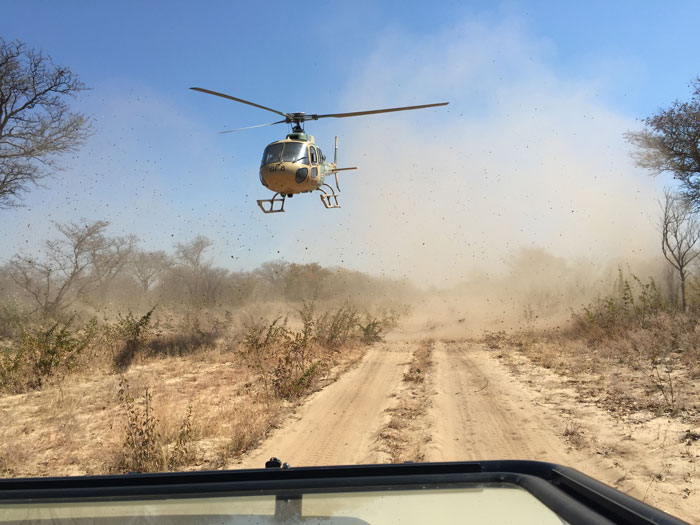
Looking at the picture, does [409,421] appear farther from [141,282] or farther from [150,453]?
[141,282]

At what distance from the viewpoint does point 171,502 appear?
1704 millimetres

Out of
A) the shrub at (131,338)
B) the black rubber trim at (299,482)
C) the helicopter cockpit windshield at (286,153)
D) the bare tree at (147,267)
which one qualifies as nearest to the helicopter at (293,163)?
the helicopter cockpit windshield at (286,153)

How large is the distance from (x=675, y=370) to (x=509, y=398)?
3.69 m

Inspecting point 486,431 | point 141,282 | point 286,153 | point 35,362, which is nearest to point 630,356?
point 486,431

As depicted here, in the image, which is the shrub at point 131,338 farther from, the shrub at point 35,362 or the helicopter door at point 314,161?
the helicopter door at point 314,161

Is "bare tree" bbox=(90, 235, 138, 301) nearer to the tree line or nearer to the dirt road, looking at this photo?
the tree line

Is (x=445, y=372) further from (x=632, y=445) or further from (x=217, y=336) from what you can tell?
(x=217, y=336)

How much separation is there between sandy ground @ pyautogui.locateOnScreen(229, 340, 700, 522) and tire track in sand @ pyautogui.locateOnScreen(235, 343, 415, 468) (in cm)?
2

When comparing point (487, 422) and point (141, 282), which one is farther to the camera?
point (141, 282)

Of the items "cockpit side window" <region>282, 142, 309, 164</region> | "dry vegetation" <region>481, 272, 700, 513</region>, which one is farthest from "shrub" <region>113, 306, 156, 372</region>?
"dry vegetation" <region>481, 272, 700, 513</region>

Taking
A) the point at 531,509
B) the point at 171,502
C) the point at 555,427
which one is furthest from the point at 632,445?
the point at 171,502

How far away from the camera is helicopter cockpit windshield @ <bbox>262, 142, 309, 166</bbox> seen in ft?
46.5

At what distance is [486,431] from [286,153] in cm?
998

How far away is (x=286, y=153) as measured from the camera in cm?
1423
